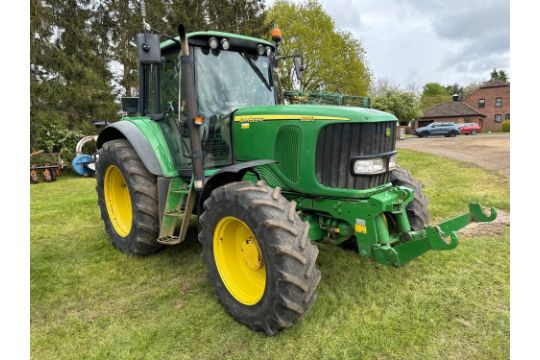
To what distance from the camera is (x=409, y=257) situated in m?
2.92

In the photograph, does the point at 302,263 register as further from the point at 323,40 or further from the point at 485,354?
the point at 323,40

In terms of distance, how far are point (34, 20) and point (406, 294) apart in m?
13.1

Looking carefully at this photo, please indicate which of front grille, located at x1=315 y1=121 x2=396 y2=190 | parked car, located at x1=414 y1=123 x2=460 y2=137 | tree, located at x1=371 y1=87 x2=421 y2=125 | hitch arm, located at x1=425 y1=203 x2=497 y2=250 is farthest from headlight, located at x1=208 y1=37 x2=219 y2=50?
parked car, located at x1=414 y1=123 x2=460 y2=137

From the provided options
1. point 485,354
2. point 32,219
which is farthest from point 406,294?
point 32,219

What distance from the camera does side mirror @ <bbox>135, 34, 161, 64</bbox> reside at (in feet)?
10.0

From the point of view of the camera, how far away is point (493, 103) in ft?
161

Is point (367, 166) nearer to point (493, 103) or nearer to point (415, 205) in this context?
point (415, 205)

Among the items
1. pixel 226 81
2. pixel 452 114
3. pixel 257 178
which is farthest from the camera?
pixel 452 114

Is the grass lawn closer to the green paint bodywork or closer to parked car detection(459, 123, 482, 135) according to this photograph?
the green paint bodywork

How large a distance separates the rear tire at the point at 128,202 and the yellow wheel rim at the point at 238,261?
1.26 metres

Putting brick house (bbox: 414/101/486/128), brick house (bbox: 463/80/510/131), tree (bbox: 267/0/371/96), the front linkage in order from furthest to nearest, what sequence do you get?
1. brick house (bbox: 463/80/510/131)
2. brick house (bbox: 414/101/486/128)
3. tree (bbox: 267/0/371/96)
4. the front linkage

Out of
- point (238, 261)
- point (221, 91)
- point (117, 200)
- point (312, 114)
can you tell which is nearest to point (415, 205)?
point (312, 114)

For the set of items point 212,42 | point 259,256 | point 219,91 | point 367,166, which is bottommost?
point 259,256

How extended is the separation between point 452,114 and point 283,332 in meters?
50.3
